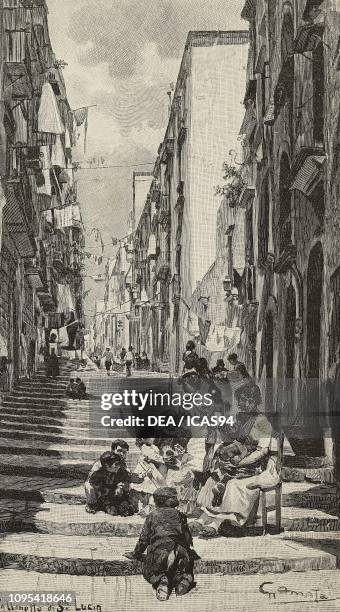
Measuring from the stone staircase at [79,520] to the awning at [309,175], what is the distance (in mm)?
2056

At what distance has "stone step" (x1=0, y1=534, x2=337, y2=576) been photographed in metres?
5.70

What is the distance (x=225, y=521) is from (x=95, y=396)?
1.31 meters

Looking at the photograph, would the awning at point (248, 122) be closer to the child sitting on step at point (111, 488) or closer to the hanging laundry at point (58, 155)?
the hanging laundry at point (58, 155)

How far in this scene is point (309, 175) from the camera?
247 inches

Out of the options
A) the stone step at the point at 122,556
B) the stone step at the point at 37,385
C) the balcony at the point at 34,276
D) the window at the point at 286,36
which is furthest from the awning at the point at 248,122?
the stone step at the point at 122,556

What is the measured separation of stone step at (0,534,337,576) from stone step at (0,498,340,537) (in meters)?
0.06

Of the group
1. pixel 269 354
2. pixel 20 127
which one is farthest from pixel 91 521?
pixel 20 127

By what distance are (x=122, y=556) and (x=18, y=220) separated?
10.5ft

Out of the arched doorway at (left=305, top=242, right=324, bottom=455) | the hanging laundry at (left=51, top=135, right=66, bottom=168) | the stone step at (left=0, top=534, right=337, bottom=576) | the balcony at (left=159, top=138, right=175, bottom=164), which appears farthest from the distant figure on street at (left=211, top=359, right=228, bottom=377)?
the hanging laundry at (left=51, top=135, right=66, bottom=168)

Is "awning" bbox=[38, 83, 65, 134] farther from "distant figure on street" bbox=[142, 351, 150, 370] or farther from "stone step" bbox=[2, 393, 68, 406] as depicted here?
"stone step" bbox=[2, 393, 68, 406]

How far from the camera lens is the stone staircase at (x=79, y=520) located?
5727 mm

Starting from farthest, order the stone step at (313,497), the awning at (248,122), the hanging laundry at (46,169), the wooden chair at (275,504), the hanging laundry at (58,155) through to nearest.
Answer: the hanging laundry at (46,169) → the hanging laundry at (58,155) → the awning at (248,122) → the stone step at (313,497) → the wooden chair at (275,504)

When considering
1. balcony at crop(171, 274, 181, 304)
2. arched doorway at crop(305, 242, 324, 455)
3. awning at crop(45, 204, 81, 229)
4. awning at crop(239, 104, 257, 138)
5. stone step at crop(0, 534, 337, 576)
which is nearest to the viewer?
stone step at crop(0, 534, 337, 576)

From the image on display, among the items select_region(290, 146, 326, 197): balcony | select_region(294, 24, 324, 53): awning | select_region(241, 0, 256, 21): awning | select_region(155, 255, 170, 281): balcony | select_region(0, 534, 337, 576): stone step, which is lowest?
select_region(0, 534, 337, 576): stone step
